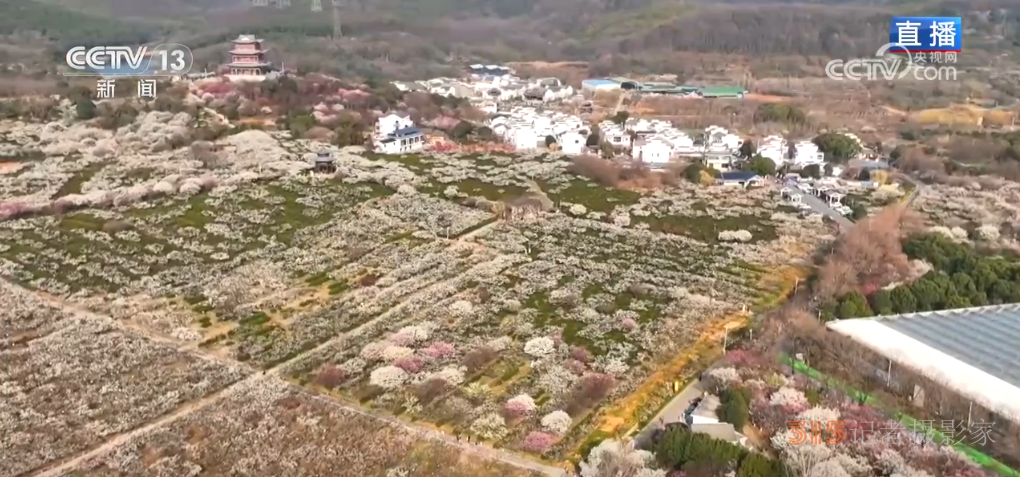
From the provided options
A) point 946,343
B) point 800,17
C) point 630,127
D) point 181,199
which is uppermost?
point 800,17

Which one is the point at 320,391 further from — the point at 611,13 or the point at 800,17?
the point at 611,13

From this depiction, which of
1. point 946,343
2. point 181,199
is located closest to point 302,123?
point 181,199

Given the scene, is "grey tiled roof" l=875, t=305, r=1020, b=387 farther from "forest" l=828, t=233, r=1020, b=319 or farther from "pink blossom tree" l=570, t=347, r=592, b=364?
"pink blossom tree" l=570, t=347, r=592, b=364

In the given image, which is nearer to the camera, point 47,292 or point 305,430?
point 305,430

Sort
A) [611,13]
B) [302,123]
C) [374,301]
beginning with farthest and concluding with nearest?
[611,13], [302,123], [374,301]

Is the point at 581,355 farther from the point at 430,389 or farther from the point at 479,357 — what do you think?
the point at 430,389

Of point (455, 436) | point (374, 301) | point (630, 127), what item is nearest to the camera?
point (455, 436)

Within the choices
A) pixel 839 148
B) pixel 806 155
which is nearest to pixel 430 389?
pixel 806 155

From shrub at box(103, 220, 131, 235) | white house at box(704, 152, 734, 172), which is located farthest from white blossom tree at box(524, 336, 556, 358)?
white house at box(704, 152, 734, 172)
